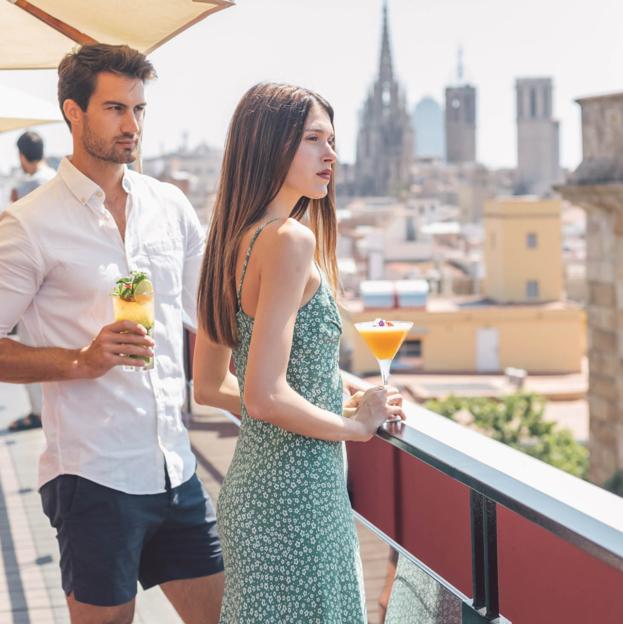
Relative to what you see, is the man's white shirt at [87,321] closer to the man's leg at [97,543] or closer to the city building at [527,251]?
the man's leg at [97,543]

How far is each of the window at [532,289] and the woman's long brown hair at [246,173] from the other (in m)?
43.8

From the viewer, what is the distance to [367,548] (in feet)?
7.98

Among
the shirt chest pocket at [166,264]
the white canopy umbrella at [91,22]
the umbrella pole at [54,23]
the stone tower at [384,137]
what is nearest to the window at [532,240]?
the white canopy umbrella at [91,22]

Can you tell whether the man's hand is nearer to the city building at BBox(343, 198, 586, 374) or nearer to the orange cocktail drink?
the orange cocktail drink

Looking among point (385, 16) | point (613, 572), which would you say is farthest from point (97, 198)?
point (385, 16)

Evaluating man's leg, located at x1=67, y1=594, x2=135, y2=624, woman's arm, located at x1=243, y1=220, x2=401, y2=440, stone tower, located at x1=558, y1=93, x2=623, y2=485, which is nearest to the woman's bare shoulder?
woman's arm, located at x1=243, y1=220, x2=401, y2=440

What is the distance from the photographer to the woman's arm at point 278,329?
5.77 feet

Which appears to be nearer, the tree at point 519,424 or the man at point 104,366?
the man at point 104,366

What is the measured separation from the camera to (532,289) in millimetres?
45281

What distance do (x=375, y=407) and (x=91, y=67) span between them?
2.63 feet

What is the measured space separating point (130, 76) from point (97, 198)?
0.75 feet

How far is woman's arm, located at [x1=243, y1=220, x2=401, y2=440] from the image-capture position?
1758 mm

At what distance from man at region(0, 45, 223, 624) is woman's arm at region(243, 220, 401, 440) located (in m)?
0.36

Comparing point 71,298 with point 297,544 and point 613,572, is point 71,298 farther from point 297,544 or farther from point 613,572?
point 613,572
